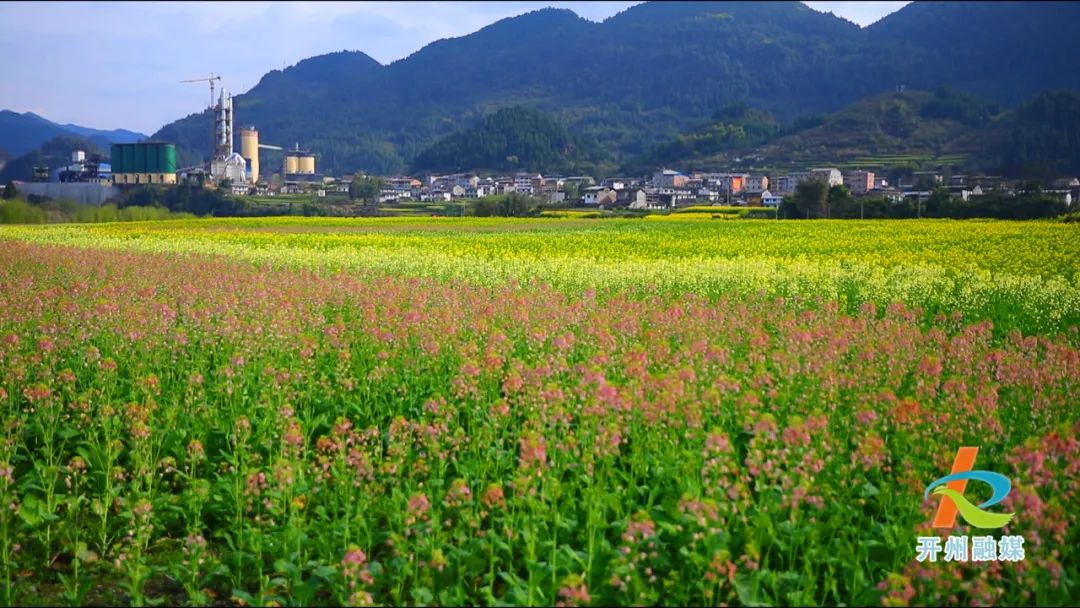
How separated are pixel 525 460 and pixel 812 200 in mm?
66879

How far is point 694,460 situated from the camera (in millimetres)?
6223

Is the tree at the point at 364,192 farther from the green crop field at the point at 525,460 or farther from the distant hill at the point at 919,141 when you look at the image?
the green crop field at the point at 525,460

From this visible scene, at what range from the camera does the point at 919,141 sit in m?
158

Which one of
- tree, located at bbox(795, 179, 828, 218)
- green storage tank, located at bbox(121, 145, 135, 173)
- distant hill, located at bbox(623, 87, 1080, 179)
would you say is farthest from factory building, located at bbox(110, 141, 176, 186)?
tree, located at bbox(795, 179, 828, 218)

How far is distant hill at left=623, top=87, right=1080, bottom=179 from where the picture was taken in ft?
434

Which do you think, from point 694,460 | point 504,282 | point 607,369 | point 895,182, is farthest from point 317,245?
point 895,182

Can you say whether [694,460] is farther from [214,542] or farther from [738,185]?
[738,185]

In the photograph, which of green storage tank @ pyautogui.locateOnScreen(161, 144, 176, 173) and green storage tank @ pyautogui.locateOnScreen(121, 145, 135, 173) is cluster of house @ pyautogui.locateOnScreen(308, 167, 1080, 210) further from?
green storage tank @ pyautogui.locateOnScreen(121, 145, 135, 173)

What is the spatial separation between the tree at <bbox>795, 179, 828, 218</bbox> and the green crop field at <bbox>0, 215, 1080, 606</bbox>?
190 feet

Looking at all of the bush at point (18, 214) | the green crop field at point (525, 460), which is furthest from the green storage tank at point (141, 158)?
the green crop field at point (525, 460)

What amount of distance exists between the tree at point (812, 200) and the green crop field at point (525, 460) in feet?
190

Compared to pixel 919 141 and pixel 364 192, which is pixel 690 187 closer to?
pixel 919 141

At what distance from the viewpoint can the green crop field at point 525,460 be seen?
17.8 ft

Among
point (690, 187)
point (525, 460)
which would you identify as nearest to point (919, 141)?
point (690, 187)
